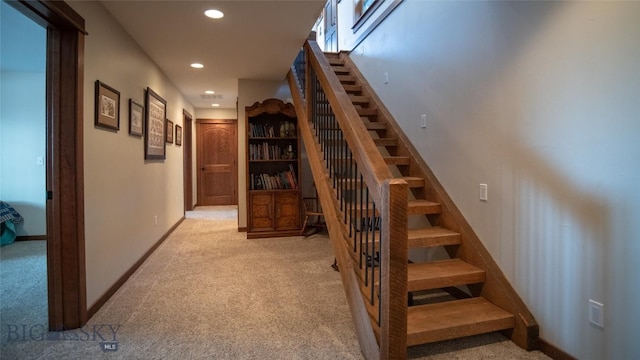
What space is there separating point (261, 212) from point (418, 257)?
2216 mm

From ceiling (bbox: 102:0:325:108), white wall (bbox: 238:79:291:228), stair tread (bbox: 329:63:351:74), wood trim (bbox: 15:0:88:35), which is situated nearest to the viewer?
wood trim (bbox: 15:0:88:35)

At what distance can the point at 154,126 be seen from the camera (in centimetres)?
367

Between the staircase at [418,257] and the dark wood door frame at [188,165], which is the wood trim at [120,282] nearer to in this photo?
the staircase at [418,257]

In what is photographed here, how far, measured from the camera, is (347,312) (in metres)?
2.25

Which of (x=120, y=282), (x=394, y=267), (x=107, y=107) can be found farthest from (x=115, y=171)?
(x=394, y=267)

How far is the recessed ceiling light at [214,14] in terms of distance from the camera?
2475 mm

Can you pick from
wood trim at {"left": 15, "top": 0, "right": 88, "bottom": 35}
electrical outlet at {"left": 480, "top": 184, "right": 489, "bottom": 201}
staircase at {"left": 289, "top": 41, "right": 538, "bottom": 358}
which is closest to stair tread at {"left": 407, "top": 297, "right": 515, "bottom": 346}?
staircase at {"left": 289, "top": 41, "right": 538, "bottom": 358}

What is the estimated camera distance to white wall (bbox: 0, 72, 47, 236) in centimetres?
412

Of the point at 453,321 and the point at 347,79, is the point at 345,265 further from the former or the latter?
the point at 347,79

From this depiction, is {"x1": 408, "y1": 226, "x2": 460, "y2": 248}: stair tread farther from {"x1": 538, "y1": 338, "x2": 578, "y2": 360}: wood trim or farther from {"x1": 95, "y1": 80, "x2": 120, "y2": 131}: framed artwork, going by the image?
{"x1": 95, "y1": 80, "x2": 120, "y2": 131}: framed artwork

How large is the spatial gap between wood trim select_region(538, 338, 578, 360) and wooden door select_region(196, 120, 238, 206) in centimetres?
649

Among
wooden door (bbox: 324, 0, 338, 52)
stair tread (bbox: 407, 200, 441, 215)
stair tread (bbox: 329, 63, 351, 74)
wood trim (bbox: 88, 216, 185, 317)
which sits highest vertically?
wooden door (bbox: 324, 0, 338, 52)

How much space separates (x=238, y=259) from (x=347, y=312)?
1566mm

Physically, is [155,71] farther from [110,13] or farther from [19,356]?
[19,356]
